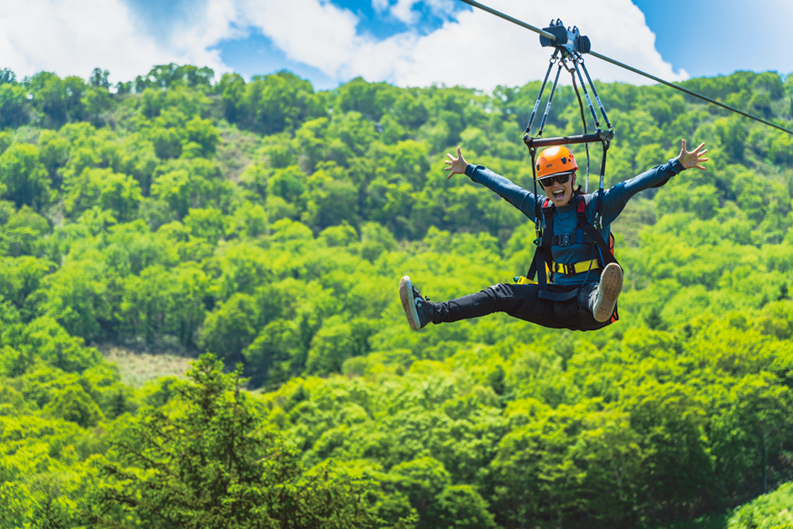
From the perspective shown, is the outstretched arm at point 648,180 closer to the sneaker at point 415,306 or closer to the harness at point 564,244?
the harness at point 564,244

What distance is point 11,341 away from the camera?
8288 centimetres

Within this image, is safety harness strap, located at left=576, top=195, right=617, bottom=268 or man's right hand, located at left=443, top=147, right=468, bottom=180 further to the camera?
man's right hand, located at left=443, top=147, right=468, bottom=180

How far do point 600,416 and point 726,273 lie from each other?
58.1m

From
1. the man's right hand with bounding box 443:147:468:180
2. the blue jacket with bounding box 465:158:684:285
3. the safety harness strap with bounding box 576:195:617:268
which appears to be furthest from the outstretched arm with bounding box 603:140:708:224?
the man's right hand with bounding box 443:147:468:180

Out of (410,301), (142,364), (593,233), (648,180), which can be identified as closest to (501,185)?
(593,233)

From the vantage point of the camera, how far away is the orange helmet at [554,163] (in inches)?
261

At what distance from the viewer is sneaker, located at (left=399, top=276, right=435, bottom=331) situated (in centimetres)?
648

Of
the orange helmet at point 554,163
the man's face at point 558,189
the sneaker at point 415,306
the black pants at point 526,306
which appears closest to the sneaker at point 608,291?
the black pants at point 526,306

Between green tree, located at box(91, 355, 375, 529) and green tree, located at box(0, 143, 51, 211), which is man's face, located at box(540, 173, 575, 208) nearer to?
green tree, located at box(91, 355, 375, 529)

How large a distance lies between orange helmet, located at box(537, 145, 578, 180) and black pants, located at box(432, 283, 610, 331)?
1073mm

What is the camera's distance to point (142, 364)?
3563 inches

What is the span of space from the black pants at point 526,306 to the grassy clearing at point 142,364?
267 ft

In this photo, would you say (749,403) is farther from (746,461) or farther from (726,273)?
(726,273)

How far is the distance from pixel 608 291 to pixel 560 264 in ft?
3.28
